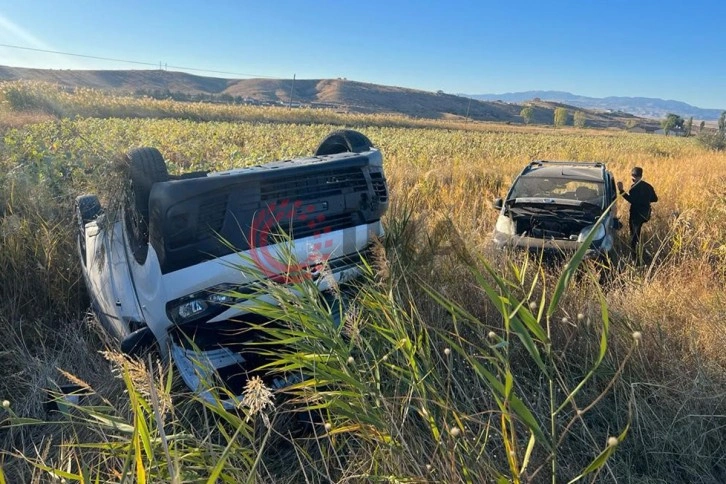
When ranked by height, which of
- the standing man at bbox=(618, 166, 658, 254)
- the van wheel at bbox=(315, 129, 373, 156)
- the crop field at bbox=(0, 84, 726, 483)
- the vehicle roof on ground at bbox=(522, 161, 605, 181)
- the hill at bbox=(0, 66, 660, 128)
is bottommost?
the crop field at bbox=(0, 84, 726, 483)

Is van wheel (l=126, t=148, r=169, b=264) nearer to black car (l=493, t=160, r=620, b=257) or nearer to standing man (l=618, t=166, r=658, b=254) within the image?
black car (l=493, t=160, r=620, b=257)

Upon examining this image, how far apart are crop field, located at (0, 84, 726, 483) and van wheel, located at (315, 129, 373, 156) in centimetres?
73

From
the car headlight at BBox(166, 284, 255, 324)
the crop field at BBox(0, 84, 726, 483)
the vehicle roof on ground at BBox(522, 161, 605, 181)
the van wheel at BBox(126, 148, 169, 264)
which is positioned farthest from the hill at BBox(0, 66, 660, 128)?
the car headlight at BBox(166, 284, 255, 324)

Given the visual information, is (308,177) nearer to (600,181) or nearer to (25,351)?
(25,351)

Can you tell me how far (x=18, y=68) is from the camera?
224ft

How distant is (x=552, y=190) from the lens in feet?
24.4

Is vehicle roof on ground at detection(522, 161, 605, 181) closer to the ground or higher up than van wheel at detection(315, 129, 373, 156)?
closer to the ground

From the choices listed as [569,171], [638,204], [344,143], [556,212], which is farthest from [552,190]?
[344,143]

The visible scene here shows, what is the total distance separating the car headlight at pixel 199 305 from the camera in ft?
9.02

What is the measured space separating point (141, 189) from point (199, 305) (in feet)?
3.14

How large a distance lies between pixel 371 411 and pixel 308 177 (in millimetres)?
1944

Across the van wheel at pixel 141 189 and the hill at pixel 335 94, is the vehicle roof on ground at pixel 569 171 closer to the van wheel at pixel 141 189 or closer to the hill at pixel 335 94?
the van wheel at pixel 141 189

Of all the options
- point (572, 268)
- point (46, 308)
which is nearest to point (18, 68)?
point (46, 308)

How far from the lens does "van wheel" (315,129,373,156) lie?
15.2 feet
